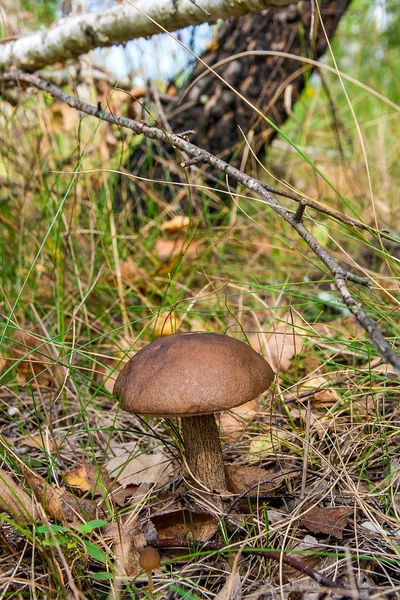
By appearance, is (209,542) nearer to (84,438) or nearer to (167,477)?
(167,477)

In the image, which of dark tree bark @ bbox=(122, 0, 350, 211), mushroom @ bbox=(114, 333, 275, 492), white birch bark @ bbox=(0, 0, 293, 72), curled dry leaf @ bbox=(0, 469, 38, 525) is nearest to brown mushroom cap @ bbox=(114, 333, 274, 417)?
mushroom @ bbox=(114, 333, 275, 492)

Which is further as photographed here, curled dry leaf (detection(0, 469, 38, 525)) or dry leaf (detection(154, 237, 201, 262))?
dry leaf (detection(154, 237, 201, 262))

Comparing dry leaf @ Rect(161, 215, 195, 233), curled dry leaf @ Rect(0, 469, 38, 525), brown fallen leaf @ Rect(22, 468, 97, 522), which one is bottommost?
brown fallen leaf @ Rect(22, 468, 97, 522)

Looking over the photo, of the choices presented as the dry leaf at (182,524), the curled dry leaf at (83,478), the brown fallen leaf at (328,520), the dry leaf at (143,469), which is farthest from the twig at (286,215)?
the curled dry leaf at (83,478)

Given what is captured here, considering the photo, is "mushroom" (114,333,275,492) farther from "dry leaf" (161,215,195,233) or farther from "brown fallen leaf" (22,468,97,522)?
"dry leaf" (161,215,195,233)

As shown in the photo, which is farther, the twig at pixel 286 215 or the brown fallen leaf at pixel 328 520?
the brown fallen leaf at pixel 328 520

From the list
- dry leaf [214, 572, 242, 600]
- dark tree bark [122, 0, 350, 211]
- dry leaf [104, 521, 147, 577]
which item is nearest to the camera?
dry leaf [214, 572, 242, 600]

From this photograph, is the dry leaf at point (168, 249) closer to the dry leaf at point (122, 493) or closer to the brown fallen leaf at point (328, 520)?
the dry leaf at point (122, 493)

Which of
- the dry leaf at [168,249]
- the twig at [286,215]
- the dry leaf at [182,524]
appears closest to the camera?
the twig at [286,215]

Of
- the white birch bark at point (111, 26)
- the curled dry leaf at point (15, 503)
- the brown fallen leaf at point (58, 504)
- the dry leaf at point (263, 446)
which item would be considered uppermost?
the white birch bark at point (111, 26)
